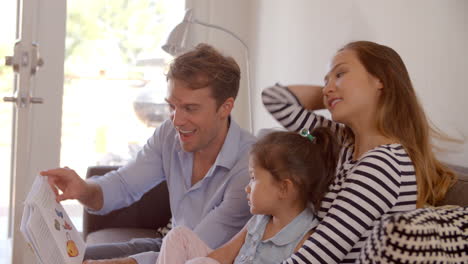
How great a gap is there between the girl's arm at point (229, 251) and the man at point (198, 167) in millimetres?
100

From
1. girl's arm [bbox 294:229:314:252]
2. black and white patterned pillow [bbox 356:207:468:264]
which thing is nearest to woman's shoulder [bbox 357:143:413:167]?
girl's arm [bbox 294:229:314:252]

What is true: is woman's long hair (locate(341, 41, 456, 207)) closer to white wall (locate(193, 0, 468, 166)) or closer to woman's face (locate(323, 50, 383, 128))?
woman's face (locate(323, 50, 383, 128))

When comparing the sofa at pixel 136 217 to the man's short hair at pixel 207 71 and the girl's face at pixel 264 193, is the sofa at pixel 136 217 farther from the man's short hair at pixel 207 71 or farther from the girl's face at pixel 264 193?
the girl's face at pixel 264 193

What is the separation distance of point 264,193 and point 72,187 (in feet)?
2.01

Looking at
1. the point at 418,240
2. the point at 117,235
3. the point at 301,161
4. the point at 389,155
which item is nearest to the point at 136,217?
the point at 117,235

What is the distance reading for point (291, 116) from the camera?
6.23ft

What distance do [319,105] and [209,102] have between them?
0.33 metres

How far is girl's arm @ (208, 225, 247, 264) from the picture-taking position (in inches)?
64.6

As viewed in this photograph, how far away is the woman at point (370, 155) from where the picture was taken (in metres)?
1.39

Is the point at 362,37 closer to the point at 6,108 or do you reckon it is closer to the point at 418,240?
the point at 418,240

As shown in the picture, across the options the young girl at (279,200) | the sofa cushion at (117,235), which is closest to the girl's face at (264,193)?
the young girl at (279,200)

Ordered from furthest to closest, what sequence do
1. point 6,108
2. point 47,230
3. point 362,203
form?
point 6,108 < point 47,230 < point 362,203

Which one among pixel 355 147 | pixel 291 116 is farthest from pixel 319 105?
pixel 355 147

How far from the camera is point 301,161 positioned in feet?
5.27
